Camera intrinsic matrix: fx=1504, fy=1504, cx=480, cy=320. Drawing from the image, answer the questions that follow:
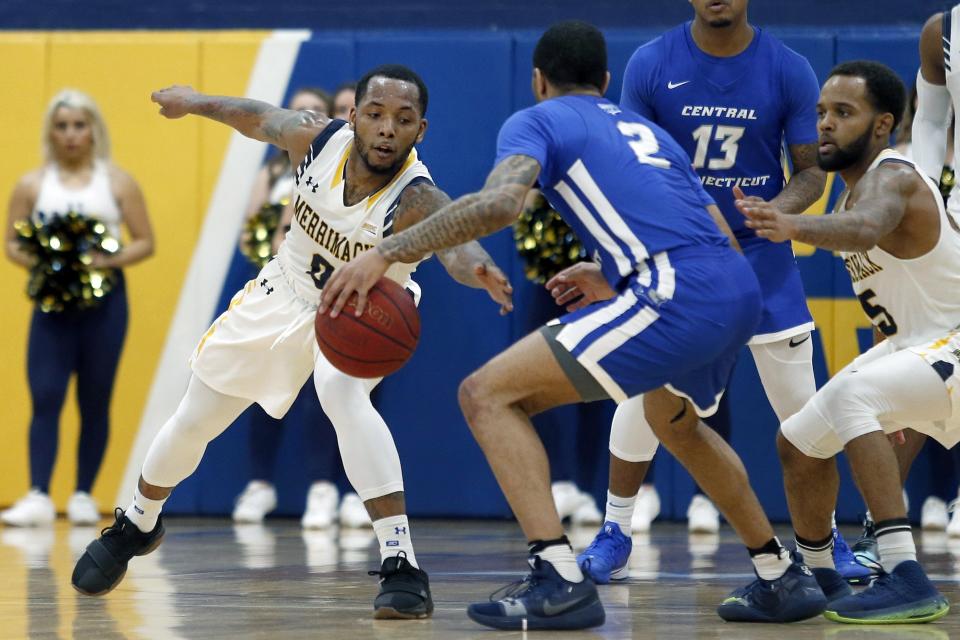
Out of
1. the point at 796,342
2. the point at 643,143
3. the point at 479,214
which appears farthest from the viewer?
the point at 796,342

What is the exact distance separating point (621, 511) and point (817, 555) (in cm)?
107

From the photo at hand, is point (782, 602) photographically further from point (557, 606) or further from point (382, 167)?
point (382, 167)

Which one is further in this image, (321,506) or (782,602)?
(321,506)

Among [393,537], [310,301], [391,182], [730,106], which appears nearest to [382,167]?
[391,182]

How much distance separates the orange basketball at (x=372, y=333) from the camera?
454 centimetres

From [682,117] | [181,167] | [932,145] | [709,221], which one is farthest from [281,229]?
[709,221]

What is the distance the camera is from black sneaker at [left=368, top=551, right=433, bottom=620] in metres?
4.71

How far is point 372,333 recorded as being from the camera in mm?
4543

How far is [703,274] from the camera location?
4434 mm

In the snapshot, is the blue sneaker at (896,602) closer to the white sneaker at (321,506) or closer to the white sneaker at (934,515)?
the white sneaker at (934,515)

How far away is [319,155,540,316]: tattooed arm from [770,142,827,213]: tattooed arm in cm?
167

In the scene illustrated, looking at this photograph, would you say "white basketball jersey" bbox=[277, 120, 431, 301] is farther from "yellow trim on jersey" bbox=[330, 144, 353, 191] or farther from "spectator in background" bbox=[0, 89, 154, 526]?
"spectator in background" bbox=[0, 89, 154, 526]

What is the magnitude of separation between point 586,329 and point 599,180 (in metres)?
0.46

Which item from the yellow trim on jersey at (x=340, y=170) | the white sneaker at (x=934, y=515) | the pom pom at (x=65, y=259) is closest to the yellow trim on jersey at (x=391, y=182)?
the yellow trim on jersey at (x=340, y=170)
